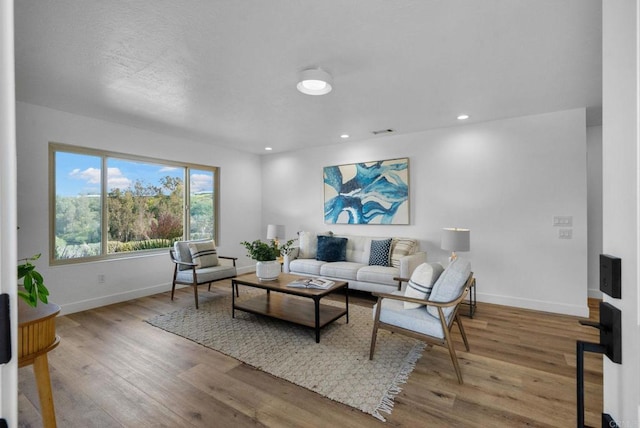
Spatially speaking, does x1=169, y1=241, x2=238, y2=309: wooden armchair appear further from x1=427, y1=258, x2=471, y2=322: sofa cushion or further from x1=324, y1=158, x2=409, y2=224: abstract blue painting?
x1=427, y1=258, x2=471, y2=322: sofa cushion

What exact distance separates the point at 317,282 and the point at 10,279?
9.83ft

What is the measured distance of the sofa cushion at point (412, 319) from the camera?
7.38ft

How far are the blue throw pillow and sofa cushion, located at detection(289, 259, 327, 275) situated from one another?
0.12m

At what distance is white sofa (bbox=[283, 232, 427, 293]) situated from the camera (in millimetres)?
3954

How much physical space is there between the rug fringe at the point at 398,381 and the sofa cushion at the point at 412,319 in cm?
33

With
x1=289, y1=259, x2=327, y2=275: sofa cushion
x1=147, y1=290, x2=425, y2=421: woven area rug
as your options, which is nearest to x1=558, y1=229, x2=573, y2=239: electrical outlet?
x1=147, y1=290, x2=425, y2=421: woven area rug

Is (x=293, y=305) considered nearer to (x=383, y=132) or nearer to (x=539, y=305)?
(x=383, y=132)

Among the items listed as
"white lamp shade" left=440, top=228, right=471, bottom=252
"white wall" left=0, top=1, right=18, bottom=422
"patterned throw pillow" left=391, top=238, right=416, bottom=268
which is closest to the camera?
"white wall" left=0, top=1, right=18, bottom=422

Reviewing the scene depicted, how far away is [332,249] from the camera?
188 inches

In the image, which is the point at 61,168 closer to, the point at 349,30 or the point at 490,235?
the point at 349,30

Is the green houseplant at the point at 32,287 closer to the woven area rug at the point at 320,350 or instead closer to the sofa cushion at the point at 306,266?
the woven area rug at the point at 320,350

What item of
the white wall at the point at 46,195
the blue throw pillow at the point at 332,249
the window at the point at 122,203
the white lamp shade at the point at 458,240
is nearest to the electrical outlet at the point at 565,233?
the white lamp shade at the point at 458,240

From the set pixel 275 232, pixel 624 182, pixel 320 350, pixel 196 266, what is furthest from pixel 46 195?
pixel 624 182

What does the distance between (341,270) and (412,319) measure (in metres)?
2.04
